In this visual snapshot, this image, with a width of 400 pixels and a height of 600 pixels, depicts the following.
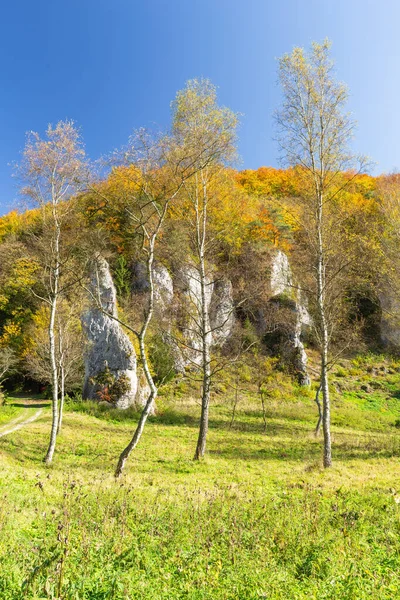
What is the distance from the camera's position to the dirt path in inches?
724

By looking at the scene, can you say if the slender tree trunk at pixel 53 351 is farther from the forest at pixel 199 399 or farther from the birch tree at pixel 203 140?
the birch tree at pixel 203 140

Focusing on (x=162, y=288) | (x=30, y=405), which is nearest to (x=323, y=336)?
(x=162, y=288)

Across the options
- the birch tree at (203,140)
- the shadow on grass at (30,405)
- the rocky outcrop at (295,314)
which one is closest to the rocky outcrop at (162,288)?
the rocky outcrop at (295,314)

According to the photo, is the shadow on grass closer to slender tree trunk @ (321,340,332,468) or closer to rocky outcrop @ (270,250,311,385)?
slender tree trunk @ (321,340,332,468)

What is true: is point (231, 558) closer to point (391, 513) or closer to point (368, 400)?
point (391, 513)

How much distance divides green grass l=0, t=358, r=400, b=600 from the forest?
39mm

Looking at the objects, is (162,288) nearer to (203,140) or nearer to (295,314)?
(295,314)

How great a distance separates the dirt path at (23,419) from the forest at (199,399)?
55cm

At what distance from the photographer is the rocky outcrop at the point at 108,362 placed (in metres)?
25.2

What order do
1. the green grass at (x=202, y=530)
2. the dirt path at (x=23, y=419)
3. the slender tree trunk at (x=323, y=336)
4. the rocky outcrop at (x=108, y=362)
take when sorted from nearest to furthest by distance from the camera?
the green grass at (x=202, y=530) < the slender tree trunk at (x=323, y=336) < the dirt path at (x=23, y=419) < the rocky outcrop at (x=108, y=362)

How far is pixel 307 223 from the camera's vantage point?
1470 centimetres

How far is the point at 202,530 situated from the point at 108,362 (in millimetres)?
22406

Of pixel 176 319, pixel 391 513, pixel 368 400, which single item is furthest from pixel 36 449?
pixel 368 400

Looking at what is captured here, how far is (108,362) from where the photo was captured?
1037 inches
